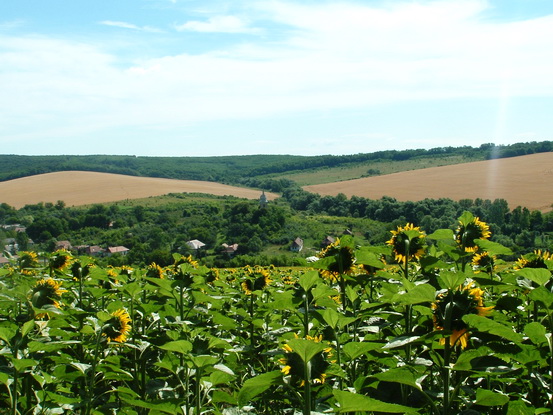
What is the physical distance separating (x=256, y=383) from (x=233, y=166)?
198m

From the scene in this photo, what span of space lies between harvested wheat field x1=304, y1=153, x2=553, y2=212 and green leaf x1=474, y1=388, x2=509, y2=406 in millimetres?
71534

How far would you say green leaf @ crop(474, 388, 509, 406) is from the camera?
6.59 ft

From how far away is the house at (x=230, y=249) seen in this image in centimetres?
8288

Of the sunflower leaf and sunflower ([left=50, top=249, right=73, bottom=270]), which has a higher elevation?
the sunflower leaf

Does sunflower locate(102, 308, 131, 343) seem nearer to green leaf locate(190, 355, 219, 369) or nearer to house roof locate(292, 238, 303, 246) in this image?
green leaf locate(190, 355, 219, 369)

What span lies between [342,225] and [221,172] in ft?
321

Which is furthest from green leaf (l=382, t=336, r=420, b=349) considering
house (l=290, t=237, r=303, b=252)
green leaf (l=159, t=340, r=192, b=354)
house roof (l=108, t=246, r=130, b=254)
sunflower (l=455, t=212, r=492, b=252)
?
house (l=290, t=237, r=303, b=252)

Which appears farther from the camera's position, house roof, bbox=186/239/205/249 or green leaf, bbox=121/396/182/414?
house roof, bbox=186/239/205/249

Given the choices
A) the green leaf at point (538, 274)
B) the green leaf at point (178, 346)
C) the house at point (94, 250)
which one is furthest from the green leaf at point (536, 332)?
the house at point (94, 250)

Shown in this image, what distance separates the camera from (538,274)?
2.44 m

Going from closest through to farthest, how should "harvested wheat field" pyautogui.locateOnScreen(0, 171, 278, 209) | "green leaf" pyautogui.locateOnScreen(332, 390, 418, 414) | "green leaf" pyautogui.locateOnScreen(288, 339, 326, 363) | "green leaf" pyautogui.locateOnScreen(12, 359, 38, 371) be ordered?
1. "green leaf" pyautogui.locateOnScreen(332, 390, 418, 414)
2. "green leaf" pyautogui.locateOnScreen(288, 339, 326, 363)
3. "green leaf" pyautogui.locateOnScreen(12, 359, 38, 371)
4. "harvested wheat field" pyautogui.locateOnScreen(0, 171, 278, 209)

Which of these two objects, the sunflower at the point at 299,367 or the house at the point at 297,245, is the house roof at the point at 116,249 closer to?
the house at the point at 297,245

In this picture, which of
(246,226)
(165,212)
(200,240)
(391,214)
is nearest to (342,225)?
(391,214)

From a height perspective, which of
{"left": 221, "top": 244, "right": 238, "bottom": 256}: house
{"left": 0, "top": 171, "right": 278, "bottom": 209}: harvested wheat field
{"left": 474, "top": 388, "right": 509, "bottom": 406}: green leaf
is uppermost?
{"left": 474, "top": 388, "right": 509, "bottom": 406}: green leaf
